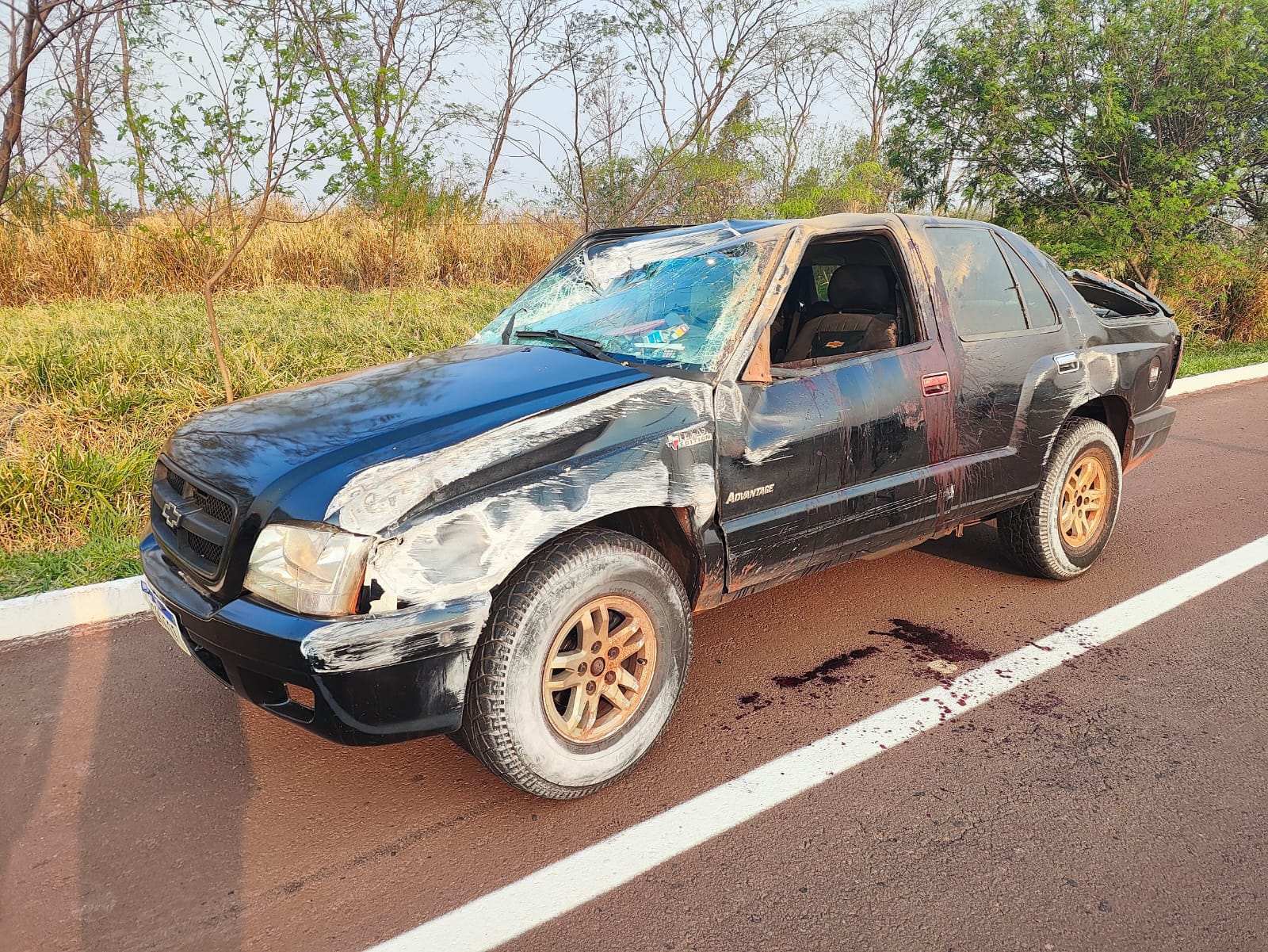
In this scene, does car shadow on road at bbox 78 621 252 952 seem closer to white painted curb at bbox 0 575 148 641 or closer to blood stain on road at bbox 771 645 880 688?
white painted curb at bbox 0 575 148 641

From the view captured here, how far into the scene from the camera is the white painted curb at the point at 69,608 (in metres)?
3.91

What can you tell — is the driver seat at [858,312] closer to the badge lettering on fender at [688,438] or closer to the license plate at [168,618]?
the badge lettering on fender at [688,438]

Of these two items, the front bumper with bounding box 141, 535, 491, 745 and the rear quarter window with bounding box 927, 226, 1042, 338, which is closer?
the front bumper with bounding box 141, 535, 491, 745

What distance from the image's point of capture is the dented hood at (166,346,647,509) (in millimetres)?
2447

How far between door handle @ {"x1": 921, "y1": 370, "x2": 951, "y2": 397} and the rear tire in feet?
2.78

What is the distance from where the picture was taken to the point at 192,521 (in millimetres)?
2639

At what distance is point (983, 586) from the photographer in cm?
427

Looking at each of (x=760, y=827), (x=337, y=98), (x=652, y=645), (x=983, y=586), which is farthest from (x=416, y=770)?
(x=337, y=98)

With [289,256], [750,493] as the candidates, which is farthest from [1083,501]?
[289,256]

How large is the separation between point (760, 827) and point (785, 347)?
7.08 ft

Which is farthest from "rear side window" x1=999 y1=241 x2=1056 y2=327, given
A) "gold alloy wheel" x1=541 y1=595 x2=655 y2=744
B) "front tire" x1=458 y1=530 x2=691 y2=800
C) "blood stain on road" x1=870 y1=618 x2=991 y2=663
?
"gold alloy wheel" x1=541 y1=595 x2=655 y2=744

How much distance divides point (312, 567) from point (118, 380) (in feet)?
15.6

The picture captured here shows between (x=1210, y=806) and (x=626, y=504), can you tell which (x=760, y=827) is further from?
(x=1210, y=806)

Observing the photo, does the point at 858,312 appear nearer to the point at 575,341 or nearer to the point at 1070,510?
the point at 575,341
